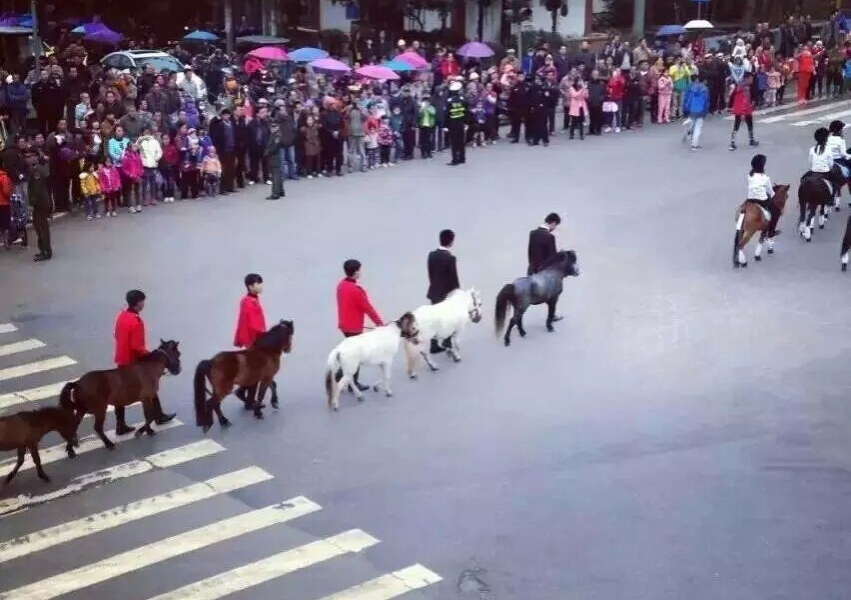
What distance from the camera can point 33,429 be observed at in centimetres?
1117

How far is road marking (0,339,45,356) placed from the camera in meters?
15.0

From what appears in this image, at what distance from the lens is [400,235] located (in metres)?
20.0

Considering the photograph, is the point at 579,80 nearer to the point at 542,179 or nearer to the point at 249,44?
the point at 542,179

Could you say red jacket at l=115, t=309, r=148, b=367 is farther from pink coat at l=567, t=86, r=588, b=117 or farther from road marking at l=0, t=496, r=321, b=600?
pink coat at l=567, t=86, r=588, b=117

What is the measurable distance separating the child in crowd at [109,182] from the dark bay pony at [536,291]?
9488mm

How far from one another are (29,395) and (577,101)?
60.4 feet

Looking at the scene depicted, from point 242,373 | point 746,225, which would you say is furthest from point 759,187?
point 242,373

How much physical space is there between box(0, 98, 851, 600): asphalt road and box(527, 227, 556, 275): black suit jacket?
2.94ft

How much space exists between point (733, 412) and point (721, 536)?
2.95 metres

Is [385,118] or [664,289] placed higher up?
[385,118]

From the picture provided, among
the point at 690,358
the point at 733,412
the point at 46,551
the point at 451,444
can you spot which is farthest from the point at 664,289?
the point at 46,551

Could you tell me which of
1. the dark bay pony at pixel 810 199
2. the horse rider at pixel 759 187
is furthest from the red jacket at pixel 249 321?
the dark bay pony at pixel 810 199

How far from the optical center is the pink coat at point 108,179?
2125 centimetres

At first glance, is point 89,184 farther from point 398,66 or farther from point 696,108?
point 696,108
